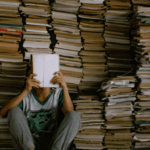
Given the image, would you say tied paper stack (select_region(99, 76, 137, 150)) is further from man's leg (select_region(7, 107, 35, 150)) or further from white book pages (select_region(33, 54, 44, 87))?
man's leg (select_region(7, 107, 35, 150))

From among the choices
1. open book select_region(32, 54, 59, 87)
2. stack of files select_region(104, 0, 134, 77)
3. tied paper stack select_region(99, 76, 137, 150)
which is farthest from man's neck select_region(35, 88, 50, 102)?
stack of files select_region(104, 0, 134, 77)

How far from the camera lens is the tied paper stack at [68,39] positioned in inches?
68.6

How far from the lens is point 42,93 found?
151cm

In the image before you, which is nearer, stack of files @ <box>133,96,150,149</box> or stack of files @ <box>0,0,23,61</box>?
stack of files @ <box>133,96,150,149</box>

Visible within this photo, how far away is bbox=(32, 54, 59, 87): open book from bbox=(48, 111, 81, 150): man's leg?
0.32 metres

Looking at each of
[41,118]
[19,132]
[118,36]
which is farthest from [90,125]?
[118,36]

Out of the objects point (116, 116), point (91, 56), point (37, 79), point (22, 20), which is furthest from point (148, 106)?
point (22, 20)

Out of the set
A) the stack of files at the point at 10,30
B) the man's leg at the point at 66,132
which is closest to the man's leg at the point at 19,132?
the man's leg at the point at 66,132

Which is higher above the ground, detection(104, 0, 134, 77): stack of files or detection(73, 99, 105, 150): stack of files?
detection(104, 0, 134, 77): stack of files

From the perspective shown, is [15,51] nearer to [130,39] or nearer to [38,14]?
[38,14]

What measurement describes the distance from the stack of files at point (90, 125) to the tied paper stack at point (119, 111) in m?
0.06

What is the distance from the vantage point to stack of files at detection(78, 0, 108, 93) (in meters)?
1.79

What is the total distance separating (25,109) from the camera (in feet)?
4.93

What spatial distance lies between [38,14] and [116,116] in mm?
1260
